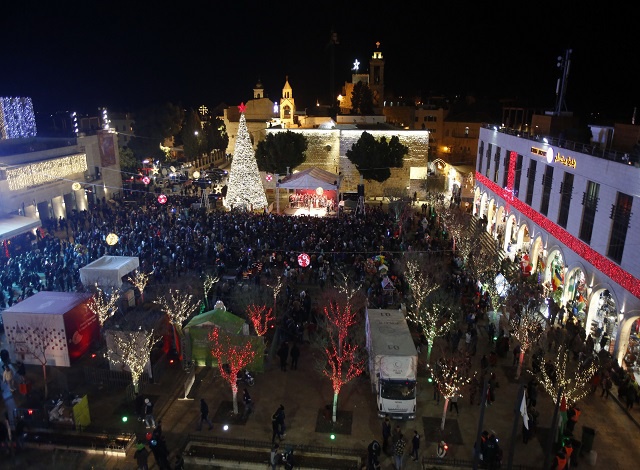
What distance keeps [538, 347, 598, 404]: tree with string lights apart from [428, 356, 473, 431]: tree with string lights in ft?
6.94

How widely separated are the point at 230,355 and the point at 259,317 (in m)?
2.75

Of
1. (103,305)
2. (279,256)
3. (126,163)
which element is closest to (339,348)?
(103,305)

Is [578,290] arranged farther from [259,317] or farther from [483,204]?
[483,204]

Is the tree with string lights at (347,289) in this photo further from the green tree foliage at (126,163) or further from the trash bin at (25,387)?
the green tree foliage at (126,163)

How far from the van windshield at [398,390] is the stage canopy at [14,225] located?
19459 mm

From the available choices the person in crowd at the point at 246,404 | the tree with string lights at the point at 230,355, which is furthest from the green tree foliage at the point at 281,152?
the person in crowd at the point at 246,404

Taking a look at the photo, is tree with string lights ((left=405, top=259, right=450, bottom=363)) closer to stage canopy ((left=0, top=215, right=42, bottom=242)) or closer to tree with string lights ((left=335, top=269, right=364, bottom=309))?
tree with string lights ((left=335, top=269, right=364, bottom=309))

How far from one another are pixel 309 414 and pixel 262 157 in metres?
29.8

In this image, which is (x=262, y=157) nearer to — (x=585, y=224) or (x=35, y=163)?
(x=35, y=163)

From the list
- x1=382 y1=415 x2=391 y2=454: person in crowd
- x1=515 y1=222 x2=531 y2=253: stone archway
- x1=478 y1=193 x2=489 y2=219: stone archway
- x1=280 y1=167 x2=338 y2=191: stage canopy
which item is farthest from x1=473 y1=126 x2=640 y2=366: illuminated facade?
x1=280 y1=167 x2=338 y2=191: stage canopy

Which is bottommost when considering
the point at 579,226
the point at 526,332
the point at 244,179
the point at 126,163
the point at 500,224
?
the point at 500,224

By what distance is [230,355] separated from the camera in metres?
13.1

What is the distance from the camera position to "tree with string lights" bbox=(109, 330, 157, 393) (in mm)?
13430

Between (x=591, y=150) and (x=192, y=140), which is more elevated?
(x=591, y=150)
